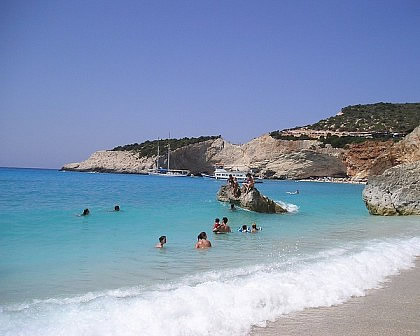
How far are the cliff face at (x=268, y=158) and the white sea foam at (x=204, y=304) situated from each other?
53.1 meters

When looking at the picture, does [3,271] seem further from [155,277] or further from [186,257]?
[186,257]

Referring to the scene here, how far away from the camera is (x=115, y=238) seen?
12.6 metres

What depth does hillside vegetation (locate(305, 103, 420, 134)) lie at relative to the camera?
8919 cm

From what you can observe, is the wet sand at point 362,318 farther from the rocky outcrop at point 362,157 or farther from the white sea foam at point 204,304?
the rocky outcrop at point 362,157

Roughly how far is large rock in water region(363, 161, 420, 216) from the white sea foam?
494 inches

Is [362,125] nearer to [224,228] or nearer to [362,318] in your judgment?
[224,228]

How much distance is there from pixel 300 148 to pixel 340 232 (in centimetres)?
7060

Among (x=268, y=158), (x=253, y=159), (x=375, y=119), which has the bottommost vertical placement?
(x=253, y=159)

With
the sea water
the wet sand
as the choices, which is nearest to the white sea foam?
the sea water

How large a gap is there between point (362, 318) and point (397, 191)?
16056 mm

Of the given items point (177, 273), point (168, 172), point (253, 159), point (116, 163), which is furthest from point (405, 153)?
point (116, 163)

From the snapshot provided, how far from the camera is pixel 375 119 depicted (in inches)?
3885

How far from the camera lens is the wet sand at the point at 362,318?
4676 millimetres

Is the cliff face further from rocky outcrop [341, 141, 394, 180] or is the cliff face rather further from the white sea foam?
the white sea foam
